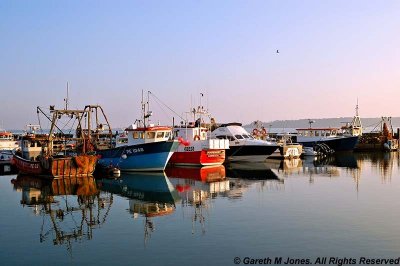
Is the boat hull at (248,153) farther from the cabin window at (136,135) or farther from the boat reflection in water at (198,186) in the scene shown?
the cabin window at (136,135)

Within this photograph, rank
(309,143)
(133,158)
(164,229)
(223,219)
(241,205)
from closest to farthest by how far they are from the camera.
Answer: (164,229), (223,219), (241,205), (133,158), (309,143)

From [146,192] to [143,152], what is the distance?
1042 cm

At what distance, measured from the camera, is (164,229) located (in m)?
17.8

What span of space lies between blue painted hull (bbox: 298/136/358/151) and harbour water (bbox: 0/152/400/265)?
1321 inches

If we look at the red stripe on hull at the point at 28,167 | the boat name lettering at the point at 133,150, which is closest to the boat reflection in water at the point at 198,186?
the boat name lettering at the point at 133,150

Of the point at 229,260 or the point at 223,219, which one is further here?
the point at 223,219

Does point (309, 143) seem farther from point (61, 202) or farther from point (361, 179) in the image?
point (61, 202)

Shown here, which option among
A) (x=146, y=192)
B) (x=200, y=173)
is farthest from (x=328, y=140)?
(x=146, y=192)

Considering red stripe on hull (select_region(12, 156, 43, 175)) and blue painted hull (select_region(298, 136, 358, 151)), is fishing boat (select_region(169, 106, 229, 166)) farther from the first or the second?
blue painted hull (select_region(298, 136, 358, 151))

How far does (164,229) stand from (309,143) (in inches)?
2059

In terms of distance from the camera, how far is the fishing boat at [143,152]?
37750mm

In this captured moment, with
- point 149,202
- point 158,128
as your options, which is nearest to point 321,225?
point 149,202

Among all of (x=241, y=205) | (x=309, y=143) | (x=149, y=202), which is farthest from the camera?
(x=309, y=143)

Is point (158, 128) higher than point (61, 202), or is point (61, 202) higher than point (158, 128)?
point (158, 128)
